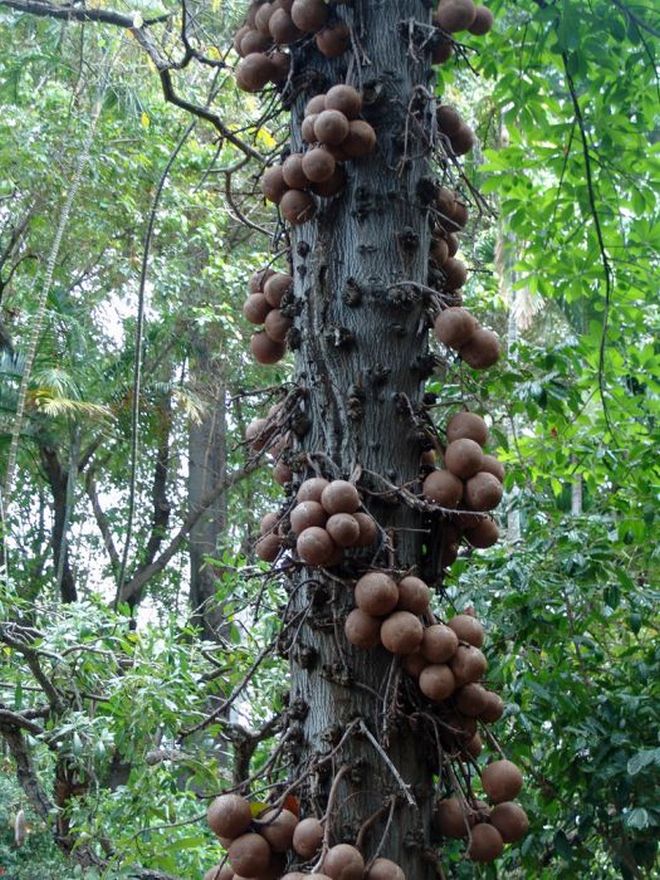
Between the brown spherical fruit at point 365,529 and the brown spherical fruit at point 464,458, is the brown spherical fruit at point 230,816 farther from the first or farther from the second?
the brown spherical fruit at point 464,458

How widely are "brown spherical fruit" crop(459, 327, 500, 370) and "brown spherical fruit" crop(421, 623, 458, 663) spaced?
0.38m

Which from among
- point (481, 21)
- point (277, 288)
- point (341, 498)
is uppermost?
point (481, 21)

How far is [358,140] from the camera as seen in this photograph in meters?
1.33

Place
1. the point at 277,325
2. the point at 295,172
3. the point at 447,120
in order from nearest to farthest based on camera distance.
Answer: the point at 295,172
the point at 277,325
the point at 447,120

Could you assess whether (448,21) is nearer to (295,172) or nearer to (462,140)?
(462,140)

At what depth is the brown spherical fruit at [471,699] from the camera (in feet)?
3.99

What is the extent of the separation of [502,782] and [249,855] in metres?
0.33

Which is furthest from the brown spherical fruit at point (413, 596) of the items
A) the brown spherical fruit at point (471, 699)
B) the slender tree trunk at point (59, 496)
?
the slender tree trunk at point (59, 496)

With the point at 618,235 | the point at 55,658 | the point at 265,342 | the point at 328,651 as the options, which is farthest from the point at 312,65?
the point at 55,658

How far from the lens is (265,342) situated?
1510 millimetres

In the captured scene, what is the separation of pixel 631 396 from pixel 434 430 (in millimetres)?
1384

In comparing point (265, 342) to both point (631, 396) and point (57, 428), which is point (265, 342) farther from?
point (57, 428)

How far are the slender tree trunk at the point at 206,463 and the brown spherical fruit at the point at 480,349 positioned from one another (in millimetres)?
7930

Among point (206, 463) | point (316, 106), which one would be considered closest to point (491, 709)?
point (316, 106)
